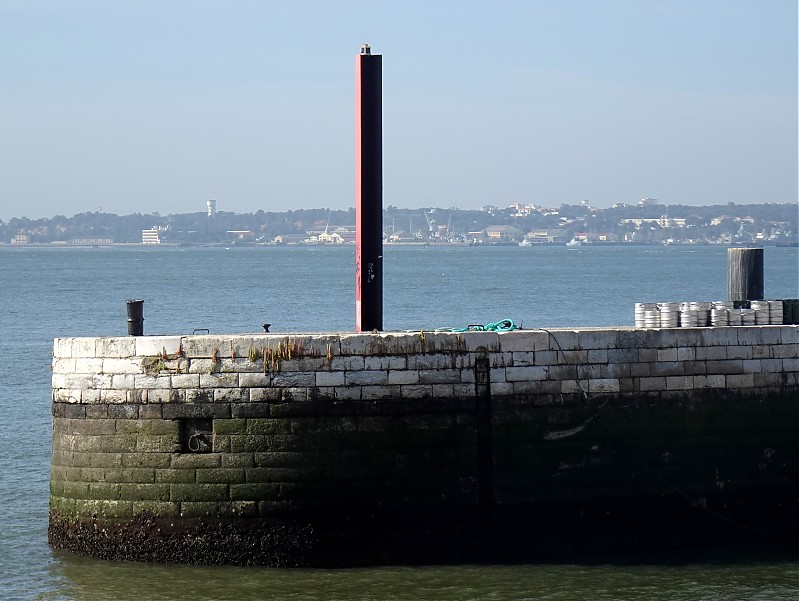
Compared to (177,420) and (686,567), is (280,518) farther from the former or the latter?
(686,567)

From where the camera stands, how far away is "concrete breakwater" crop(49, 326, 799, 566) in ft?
51.9

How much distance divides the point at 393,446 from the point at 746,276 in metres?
6.61

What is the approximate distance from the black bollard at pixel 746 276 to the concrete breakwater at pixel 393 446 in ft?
8.96

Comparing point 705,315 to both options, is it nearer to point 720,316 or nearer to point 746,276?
point 720,316

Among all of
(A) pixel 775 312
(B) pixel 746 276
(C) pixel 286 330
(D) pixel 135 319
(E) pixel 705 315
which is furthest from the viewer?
(C) pixel 286 330

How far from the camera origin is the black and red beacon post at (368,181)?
18531 mm

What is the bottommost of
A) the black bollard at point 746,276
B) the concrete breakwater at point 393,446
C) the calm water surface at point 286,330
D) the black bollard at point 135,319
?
the calm water surface at point 286,330

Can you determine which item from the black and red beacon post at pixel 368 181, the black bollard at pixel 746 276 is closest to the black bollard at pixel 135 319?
the black and red beacon post at pixel 368 181

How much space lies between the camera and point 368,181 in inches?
734

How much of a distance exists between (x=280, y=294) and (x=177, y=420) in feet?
209

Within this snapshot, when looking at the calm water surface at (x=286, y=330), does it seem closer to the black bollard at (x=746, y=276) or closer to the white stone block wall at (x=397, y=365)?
the white stone block wall at (x=397, y=365)

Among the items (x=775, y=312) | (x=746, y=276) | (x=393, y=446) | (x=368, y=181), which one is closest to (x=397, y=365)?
(x=393, y=446)

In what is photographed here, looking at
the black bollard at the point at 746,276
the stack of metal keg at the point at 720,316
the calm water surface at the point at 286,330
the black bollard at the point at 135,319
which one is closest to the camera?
the calm water surface at the point at 286,330

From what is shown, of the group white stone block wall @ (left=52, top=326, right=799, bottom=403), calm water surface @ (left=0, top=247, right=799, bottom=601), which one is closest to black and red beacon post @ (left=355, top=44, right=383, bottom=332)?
white stone block wall @ (left=52, top=326, right=799, bottom=403)
